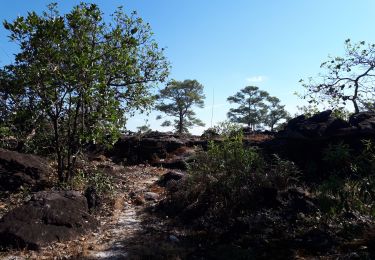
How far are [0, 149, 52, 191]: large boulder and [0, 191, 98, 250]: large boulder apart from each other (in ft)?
8.82

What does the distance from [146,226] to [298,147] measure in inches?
208

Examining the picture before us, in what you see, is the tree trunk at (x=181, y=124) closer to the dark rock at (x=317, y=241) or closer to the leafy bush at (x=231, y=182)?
the leafy bush at (x=231, y=182)

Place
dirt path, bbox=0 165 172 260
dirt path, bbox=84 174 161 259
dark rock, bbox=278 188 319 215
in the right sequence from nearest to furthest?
1. dirt path, bbox=0 165 172 260
2. dirt path, bbox=84 174 161 259
3. dark rock, bbox=278 188 319 215

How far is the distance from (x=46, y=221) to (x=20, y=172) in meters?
4.21

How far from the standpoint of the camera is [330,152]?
9.98m

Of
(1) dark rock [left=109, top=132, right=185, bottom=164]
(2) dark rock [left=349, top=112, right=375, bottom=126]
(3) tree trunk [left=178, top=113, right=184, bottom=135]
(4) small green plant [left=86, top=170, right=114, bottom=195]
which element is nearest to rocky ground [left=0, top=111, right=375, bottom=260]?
(2) dark rock [left=349, top=112, right=375, bottom=126]

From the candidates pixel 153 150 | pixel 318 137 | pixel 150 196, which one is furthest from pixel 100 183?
pixel 153 150

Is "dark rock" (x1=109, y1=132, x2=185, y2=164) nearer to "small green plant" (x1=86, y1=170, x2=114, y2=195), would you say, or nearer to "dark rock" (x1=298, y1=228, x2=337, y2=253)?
"small green plant" (x1=86, y1=170, x2=114, y2=195)

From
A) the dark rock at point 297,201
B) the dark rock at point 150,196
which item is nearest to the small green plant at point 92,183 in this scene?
the dark rock at point 150,196

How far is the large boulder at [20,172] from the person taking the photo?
472 inches

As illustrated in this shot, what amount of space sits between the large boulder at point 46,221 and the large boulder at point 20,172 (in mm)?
2689

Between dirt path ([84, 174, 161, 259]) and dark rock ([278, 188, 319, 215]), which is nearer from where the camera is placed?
dirt path ([84, 174, 161, 259])

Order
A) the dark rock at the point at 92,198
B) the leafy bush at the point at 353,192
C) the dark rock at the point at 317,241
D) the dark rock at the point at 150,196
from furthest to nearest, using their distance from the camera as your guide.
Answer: the dark rock at the point at 150,196 < the dark rock at the point at 92,198 < the leafy bush at the point at 353,192 < the dark rock at the point at 317,241

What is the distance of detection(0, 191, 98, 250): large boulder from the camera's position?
26.4 feet
